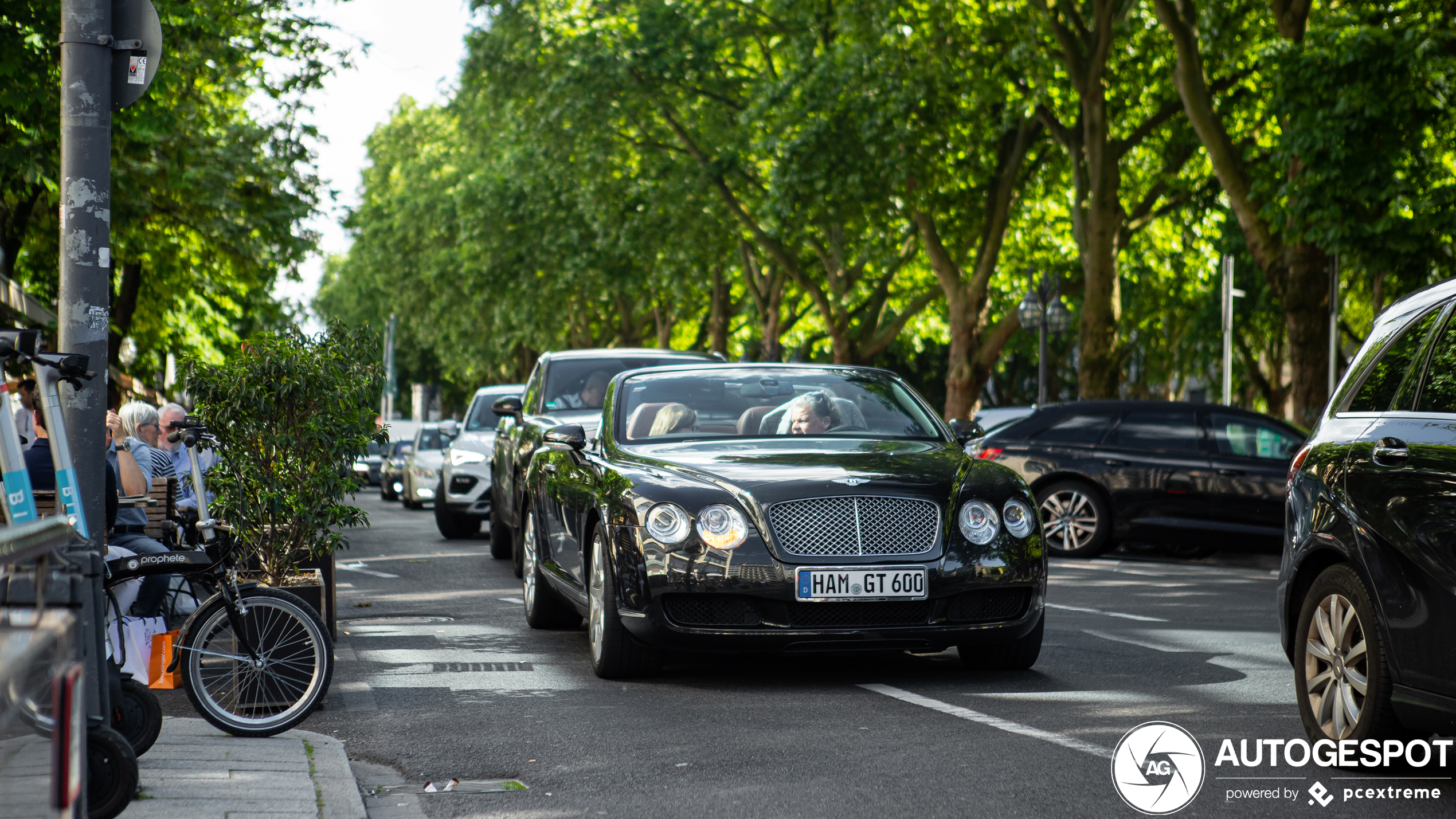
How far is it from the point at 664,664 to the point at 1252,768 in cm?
334

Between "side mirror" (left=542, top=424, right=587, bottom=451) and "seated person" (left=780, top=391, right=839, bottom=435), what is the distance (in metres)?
1.09

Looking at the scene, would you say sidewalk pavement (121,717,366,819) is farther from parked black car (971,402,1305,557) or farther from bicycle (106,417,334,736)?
parked black car (971,402,1305,557)

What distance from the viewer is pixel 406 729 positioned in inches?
258

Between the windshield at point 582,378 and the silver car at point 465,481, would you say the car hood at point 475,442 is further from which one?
the windshield at point 582,378

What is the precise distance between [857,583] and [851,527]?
0.26m

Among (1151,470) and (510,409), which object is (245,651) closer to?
(510,409)

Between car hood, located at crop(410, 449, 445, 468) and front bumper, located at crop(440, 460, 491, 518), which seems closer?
front bumper, located at crop(440, 460, 491, 518)

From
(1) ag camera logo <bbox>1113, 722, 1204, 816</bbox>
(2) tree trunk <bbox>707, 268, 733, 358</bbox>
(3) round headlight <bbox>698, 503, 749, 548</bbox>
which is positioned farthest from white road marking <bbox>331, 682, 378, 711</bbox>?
(2) tree trunk <bbox>707, 268, 733, 358</bbox>

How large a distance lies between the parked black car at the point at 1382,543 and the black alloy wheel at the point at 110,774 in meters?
3.78

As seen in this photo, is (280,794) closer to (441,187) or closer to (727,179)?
(727,179)

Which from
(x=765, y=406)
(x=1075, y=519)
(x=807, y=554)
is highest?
(x=765, y=406)

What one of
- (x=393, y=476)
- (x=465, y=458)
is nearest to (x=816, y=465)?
(x=465, y=458)

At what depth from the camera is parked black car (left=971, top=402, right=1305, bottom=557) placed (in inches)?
603

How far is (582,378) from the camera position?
14.2 meters
